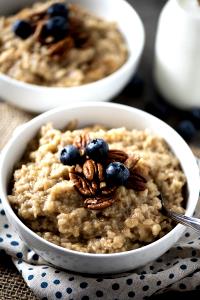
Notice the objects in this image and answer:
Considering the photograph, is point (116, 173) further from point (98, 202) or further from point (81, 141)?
point (81, 141)

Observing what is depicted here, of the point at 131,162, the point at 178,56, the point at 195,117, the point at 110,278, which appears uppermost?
the point at 131,162

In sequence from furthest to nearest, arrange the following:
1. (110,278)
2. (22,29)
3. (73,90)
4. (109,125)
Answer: (22,29) → (73,90) → (109,125) → (110,278)

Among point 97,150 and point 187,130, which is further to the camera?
point 187,130

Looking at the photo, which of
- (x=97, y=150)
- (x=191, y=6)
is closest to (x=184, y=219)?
(x=97, y=150)

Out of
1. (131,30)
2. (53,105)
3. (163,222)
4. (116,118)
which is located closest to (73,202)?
(163,222)

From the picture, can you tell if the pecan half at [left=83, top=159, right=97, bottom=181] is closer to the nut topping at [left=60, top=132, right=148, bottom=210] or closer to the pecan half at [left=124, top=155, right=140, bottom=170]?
the nut topping at [left=60, top=132, right=148, bottom=210]

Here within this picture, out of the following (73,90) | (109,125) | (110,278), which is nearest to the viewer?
(110,278)

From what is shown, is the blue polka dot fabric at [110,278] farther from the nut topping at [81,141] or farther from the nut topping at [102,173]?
the nut topping at [81,141]

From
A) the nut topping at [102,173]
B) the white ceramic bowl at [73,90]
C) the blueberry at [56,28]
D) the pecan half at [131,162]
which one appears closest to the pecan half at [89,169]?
the nut topping at [102,173]
